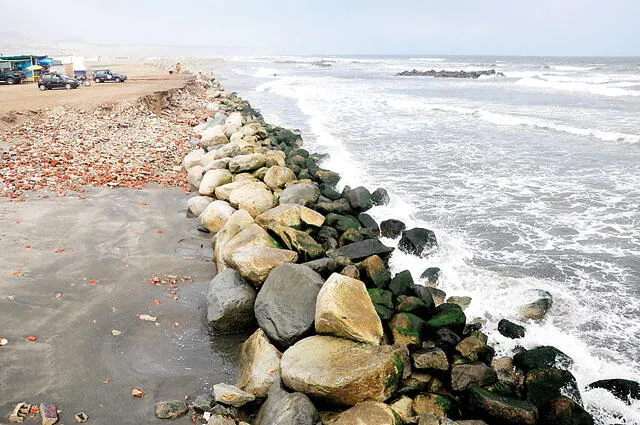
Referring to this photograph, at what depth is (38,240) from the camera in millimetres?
7766

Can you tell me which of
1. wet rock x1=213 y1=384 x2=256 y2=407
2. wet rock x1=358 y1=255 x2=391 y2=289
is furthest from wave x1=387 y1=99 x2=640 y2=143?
wet rock x1=213 y1=384 x2=256 y2=407

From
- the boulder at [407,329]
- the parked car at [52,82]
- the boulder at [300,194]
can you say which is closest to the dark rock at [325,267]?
the boulder at [407,329]

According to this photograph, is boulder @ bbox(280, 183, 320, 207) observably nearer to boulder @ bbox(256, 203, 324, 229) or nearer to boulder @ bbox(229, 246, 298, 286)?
boulder @ bbox(256, 203, 324, 229)

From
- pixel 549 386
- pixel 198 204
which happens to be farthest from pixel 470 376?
pixel 198 204

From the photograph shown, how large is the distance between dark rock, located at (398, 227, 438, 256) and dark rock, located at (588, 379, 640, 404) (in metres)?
3.40

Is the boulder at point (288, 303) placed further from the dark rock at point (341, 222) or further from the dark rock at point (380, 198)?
the dark rock at point (380, 198)

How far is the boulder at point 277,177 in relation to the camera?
10.1m

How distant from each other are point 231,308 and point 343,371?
2.08 meters

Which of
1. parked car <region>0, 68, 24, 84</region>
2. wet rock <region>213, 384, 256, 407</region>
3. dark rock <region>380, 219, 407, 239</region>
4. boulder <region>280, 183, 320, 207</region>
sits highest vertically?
parked car <region>0, 68, 24, 84</region>

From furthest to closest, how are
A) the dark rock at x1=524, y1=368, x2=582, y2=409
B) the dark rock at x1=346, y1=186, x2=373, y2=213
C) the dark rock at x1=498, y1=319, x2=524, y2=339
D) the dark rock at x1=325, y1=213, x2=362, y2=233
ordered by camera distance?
the dark rock at x1=346, y1=186, x2=373, y2=213 < the dark rock at x1=325, y1=213, x2=362, y2=233 < the dark rock at x1=498, y1=319, x2=524, y2=339 < the dark rock at x1=524, y1=368, x2=582, y2=409

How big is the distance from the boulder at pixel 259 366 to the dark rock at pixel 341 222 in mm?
3111

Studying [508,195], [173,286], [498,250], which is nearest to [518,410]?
[498,250]

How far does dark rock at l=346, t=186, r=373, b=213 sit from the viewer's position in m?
9.29

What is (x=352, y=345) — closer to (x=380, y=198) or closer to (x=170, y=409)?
(x=170, y=409)
